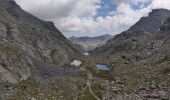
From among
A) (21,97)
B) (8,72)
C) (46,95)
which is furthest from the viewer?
(8,72)

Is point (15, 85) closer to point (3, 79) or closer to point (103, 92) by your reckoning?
point (3, 79)

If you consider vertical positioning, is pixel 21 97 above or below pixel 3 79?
below

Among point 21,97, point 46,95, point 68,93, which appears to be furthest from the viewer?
point 68,93

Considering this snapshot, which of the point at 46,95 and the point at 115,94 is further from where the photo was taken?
the point at 115,94

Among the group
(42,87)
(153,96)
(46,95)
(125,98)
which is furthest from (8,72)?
(153,96)

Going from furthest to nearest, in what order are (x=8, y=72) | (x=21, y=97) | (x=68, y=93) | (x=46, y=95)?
(x=8, y=72), (x=68, y=93), (x=46, y=95), (x=21, y=97)

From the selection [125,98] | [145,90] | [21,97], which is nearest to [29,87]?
[21,97]

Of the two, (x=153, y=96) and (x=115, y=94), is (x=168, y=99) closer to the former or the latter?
(x=153, y=96)

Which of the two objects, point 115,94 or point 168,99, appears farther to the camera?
point 115,94

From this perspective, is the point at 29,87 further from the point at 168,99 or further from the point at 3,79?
the point at 168,99
